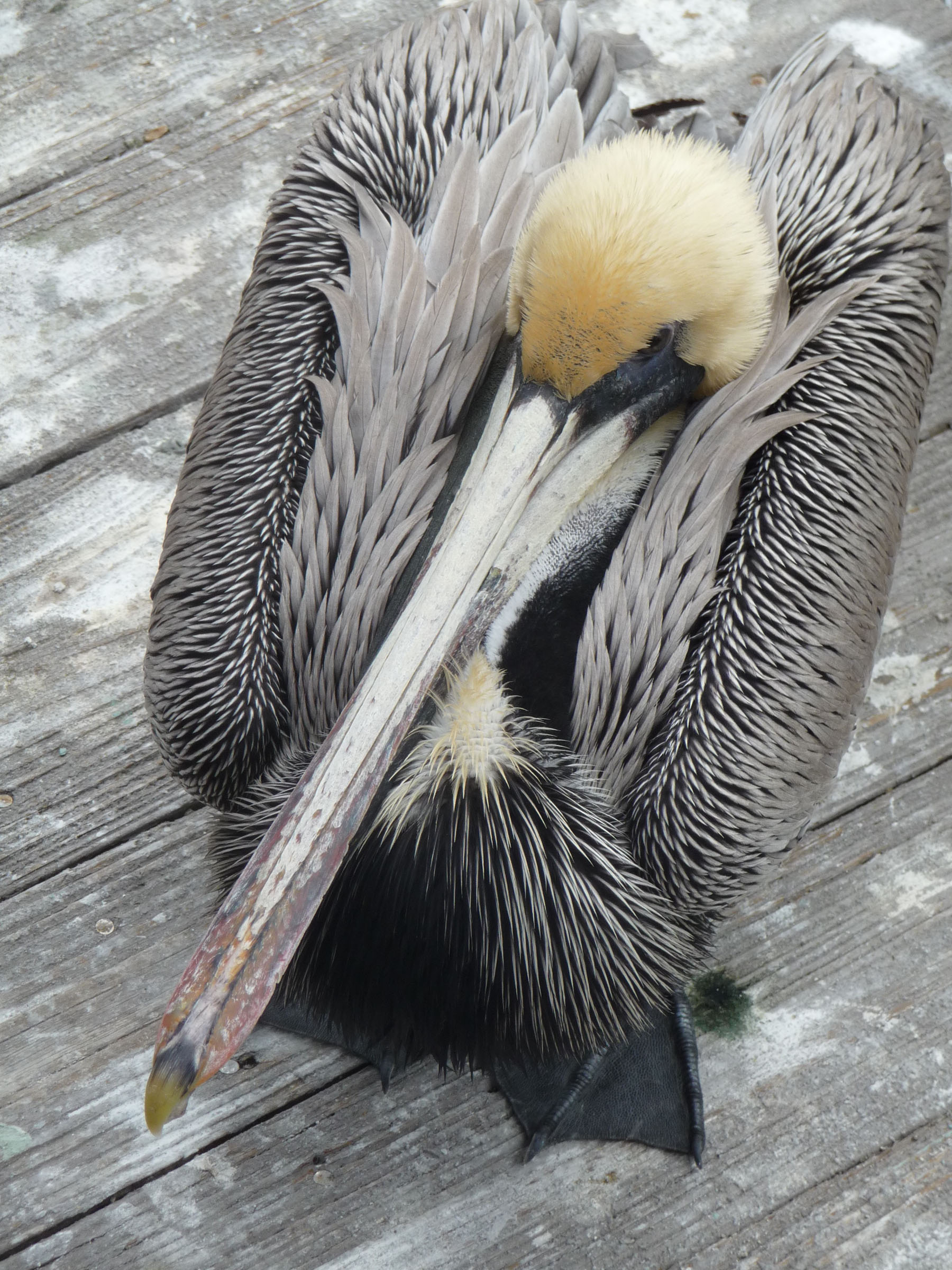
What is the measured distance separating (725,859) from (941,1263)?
2.94 feet

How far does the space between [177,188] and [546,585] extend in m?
1.80

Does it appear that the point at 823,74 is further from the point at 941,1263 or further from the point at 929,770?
the point at 941,1263

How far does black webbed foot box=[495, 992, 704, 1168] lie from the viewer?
2.21 meters

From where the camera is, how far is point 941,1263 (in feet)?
7.04

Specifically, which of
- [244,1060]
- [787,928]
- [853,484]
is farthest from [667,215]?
[244,1060]

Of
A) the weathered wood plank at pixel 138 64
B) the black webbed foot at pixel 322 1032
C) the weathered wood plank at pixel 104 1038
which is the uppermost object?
the weathered wood plank at pixel 138 64

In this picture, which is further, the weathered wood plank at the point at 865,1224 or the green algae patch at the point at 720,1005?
the green algae patch at the point at 720,1005

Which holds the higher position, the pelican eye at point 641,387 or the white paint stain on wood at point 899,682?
the pelican eye at point 641,387

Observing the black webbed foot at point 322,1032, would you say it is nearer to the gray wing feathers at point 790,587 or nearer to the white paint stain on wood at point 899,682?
the gray wing feathers at point 790,587

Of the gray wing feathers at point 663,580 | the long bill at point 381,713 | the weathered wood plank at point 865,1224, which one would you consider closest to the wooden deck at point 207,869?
the weathered wood plank at point 865,1224

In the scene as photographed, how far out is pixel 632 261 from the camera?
182cm

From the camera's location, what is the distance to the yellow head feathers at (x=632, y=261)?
1.82 meters

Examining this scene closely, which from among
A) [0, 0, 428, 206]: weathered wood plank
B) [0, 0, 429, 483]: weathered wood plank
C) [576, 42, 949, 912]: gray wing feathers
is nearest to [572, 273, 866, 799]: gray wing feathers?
[576, 42, 949, 912]: gray wing feathers

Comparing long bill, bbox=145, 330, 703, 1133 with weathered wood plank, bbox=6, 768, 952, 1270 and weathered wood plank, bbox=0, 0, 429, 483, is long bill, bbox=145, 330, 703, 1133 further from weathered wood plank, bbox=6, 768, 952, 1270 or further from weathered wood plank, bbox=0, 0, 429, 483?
weathered wood plank, bbox=0, 0, 429, 483
